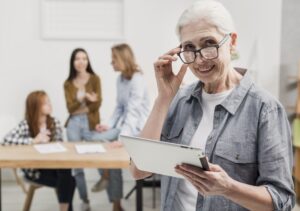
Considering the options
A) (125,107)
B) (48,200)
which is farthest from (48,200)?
(125,107)

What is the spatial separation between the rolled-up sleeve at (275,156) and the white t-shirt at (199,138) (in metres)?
0.16

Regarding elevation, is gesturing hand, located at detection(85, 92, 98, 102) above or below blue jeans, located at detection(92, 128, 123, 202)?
above

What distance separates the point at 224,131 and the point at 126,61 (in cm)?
246

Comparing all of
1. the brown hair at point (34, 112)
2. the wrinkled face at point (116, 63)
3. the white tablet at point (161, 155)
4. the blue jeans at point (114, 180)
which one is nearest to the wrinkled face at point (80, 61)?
the wrinkled face at point (116, 63)

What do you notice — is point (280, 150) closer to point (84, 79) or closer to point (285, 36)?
point (84, 79)

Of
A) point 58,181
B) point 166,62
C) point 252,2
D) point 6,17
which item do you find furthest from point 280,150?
point 6,17

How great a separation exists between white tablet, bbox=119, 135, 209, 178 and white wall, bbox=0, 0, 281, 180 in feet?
9.91

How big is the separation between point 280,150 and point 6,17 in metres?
3.72

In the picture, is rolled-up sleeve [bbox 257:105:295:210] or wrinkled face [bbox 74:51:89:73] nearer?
rolled-up sleeve [bbox 257:105:295:210]

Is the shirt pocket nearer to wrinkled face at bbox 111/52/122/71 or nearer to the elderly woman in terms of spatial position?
the elderly woman

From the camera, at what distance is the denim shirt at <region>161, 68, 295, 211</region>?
1050 mm

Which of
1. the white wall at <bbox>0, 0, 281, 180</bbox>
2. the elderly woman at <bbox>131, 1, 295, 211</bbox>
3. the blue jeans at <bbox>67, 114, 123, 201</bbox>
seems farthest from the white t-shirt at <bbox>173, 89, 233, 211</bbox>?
the white wall at <bbox>0, 0, 281, 180</bbox>

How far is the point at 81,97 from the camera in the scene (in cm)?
384

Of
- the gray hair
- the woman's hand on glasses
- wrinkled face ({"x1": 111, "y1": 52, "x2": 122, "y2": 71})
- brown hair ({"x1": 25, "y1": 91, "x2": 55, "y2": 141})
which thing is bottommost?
brown hair ({"x1": 25, "y1": 91, "x2": 55, "y2": 141})
